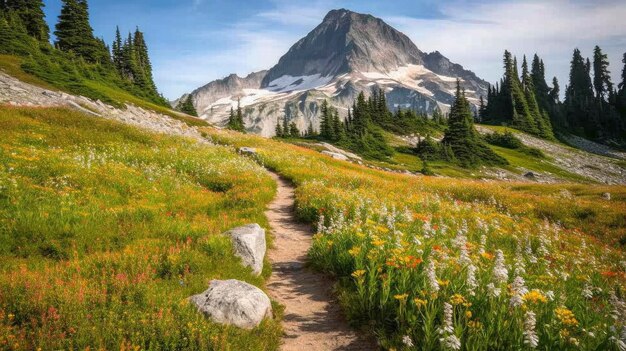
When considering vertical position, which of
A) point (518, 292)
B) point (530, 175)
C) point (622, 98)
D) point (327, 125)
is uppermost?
point (622, 98)

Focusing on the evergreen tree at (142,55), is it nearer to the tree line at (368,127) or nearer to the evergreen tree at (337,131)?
the tree line at (368,127)

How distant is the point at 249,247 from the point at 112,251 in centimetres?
308

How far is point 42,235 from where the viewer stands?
826cm

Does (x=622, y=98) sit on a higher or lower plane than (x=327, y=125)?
higher

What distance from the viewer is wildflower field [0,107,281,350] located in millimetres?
4973

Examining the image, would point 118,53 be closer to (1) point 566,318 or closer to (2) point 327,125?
(2) point 327,125

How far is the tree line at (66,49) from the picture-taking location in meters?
53.2

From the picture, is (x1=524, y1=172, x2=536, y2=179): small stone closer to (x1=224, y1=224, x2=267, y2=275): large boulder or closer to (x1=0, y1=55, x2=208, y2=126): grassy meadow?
(x1=0, y1=55, x2=208, y2=126): grassy meadow

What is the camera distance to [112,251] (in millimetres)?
8016

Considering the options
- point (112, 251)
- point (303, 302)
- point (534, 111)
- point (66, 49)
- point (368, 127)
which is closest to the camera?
point (303, 302)

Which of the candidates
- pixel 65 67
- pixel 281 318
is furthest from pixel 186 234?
pixel 65 67

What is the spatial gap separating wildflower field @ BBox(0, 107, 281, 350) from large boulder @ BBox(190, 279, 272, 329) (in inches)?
8.8

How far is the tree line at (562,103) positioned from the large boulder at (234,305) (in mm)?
158839

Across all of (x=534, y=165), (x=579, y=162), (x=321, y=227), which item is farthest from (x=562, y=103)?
(x=321, y=227)
